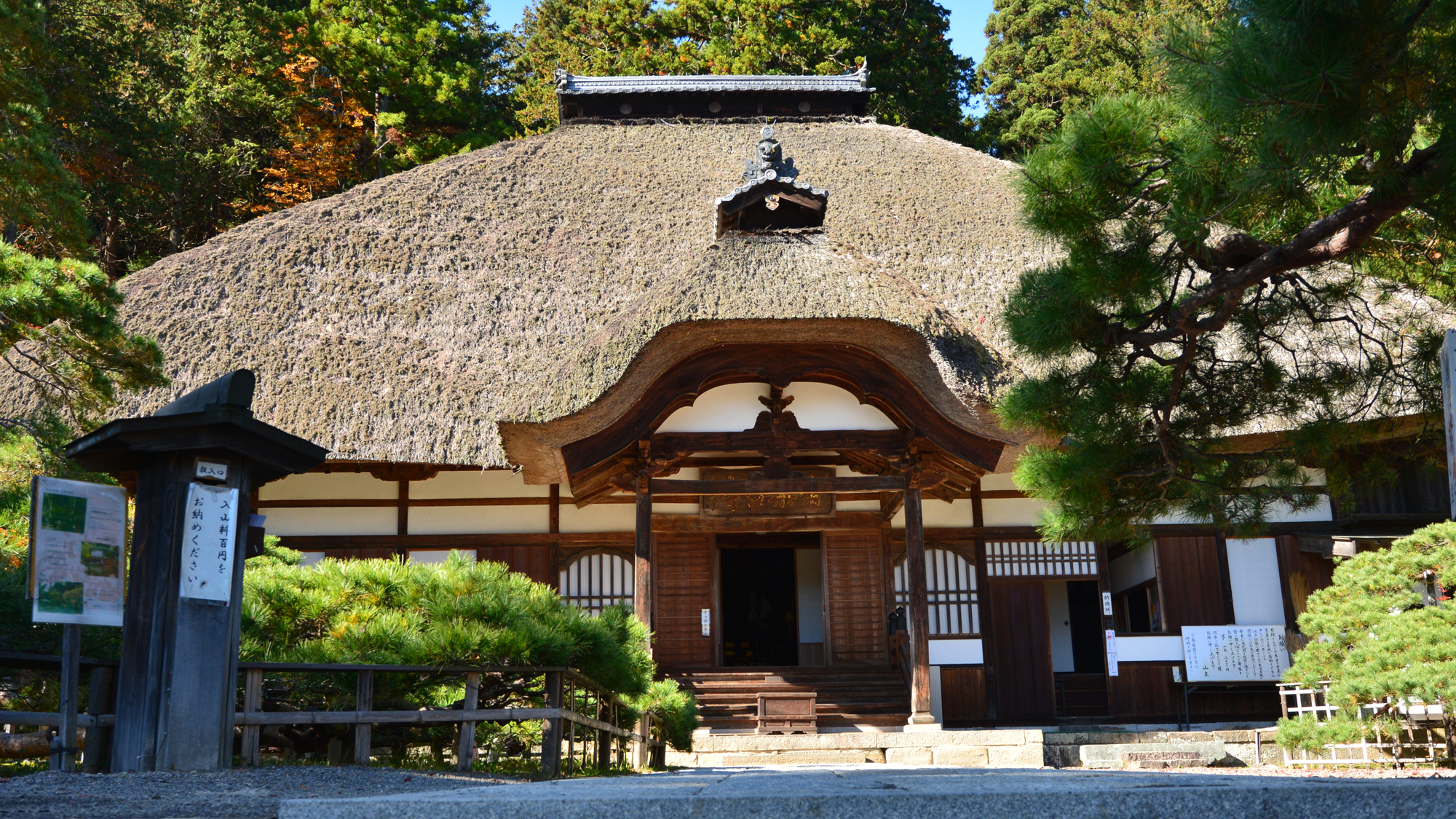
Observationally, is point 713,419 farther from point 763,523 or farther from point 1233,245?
point 1233,245

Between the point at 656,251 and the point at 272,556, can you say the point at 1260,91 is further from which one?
the point at 656,251

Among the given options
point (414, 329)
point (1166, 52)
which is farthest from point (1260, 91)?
point (414, 329)

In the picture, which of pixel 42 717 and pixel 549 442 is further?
pixel 549 442

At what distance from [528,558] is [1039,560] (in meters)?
5.39

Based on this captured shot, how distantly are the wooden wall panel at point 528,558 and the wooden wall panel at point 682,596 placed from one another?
1.07 m

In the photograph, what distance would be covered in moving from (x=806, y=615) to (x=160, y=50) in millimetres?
13942

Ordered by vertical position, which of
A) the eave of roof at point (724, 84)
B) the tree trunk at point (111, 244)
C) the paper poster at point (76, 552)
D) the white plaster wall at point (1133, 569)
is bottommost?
the paper poster at point (76, 552)

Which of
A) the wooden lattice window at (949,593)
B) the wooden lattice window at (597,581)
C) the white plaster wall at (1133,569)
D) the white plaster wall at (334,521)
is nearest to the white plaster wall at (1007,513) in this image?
the wooden lattice window at (949,593)

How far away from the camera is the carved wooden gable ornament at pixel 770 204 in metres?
10.1

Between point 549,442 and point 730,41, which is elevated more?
point 730,41

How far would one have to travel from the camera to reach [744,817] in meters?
2.77

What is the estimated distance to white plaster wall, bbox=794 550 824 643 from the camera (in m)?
13.2

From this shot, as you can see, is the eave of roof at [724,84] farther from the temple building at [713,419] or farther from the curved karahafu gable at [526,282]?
the temple building at [713,419]

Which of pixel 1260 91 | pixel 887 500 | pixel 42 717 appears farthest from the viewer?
pixel 887 500
